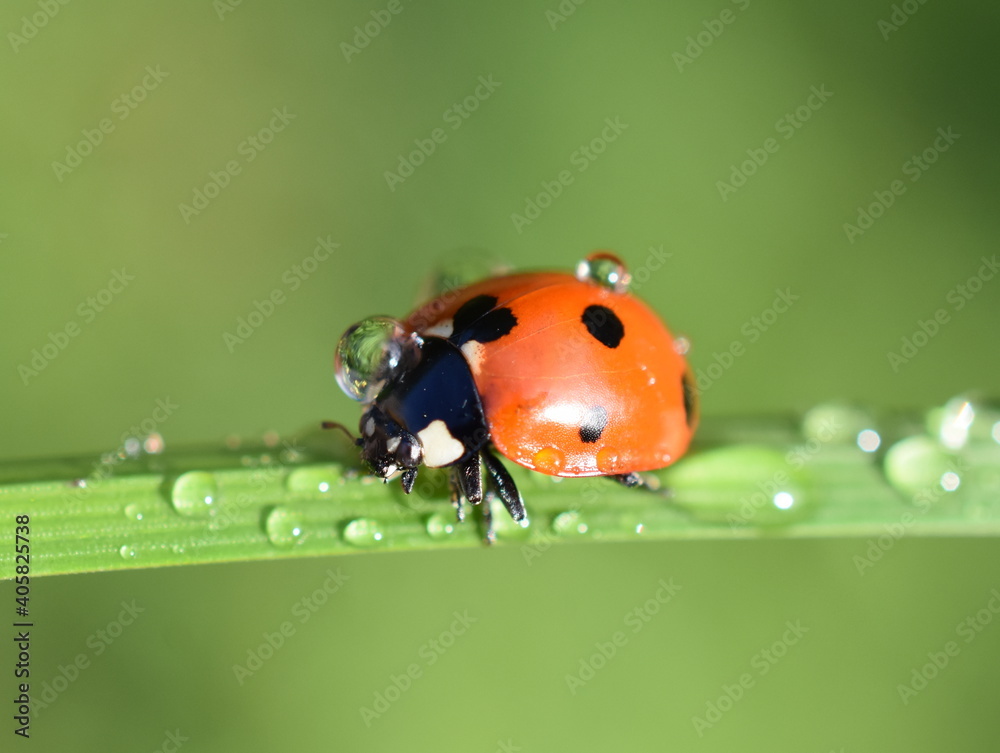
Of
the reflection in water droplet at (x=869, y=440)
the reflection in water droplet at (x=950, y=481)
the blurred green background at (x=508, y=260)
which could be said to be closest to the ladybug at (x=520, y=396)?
the reflection in water droplet at (x=869, y=440)

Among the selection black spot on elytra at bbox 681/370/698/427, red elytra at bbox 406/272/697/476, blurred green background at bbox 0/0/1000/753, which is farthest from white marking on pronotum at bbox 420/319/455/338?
blurred green background at bbox 0/0/1000/753

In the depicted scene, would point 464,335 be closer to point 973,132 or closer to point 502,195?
point 502,195

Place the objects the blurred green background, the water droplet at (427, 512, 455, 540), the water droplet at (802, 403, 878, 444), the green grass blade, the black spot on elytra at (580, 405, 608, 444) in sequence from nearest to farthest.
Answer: the green grass blade, the water droplet at (427, 512, 455, 540), the black spot on elytra at (580, 405, 608, 444), the water droplet at (802, 403, 878, 444), the blurred green background

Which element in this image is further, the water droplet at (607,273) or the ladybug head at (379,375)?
the water droplet at (607,273)

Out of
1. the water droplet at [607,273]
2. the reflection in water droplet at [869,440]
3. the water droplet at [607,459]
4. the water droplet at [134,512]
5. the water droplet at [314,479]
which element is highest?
the water droplet at [607,273]

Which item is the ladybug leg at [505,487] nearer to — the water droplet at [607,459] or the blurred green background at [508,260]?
the water droplet at [607,459]

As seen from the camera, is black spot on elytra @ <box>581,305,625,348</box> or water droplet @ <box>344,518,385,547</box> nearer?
water droplet @ <box>344,518,385,547</box>

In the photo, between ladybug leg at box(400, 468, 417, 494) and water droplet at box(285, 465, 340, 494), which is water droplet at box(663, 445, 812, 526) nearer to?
ladybug leg at box(400, 468, 417, 494)
